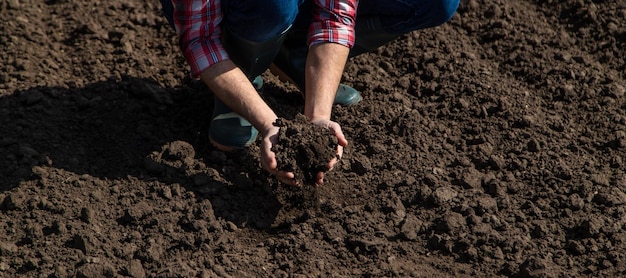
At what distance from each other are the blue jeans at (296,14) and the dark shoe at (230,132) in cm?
38

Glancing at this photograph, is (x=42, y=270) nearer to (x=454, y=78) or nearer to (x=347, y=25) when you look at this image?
(x=347, y=25)

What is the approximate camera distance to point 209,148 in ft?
11.4

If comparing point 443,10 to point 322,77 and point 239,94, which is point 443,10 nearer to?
point 322,77

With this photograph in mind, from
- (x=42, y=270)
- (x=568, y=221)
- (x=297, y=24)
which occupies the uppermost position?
(x=297, y=24)

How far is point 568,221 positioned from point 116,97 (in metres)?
2.04

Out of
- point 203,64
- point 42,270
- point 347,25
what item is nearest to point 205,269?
point 42,270

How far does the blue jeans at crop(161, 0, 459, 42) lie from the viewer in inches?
122

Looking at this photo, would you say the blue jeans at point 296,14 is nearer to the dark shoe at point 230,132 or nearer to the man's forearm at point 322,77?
the man's forearm at point 322,77

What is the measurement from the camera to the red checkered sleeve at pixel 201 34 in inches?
119

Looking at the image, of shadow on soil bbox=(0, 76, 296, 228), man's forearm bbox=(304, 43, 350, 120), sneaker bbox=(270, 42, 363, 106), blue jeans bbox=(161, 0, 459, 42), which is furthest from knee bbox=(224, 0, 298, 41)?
shadow on soil bbox=(0, 76, 296, 228)

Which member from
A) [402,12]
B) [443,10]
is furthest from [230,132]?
[443,10]

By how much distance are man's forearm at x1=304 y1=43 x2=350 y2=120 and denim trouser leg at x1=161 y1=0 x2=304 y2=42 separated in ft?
0.54

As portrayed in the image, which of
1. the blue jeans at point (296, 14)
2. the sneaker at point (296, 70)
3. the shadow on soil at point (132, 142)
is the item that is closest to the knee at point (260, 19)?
the blue jeans at point (296, 14)

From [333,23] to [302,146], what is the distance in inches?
21.7
